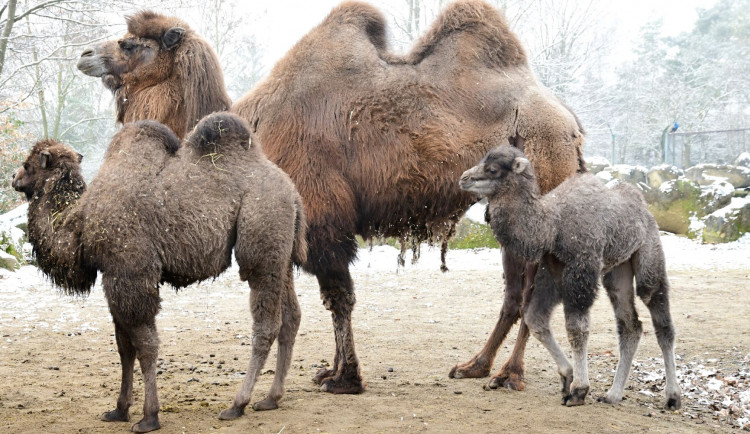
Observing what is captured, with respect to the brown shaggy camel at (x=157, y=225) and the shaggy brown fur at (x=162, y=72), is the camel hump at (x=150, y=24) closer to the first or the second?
the shaggy brown fur at (x=162, y=72)

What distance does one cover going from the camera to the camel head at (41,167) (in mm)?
3908

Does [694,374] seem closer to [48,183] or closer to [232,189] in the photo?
[232,189]

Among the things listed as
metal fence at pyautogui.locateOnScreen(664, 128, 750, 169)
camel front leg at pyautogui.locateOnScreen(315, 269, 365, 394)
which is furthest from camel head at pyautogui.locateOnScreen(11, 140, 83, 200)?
metal fence at pyautogui.locateOnScreen(664, 128, 750, 169)

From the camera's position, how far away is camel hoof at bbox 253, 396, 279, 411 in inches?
165

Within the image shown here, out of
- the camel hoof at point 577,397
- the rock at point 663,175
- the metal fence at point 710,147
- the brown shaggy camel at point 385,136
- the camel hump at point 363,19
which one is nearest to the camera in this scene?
the camel hoof at point 577,397

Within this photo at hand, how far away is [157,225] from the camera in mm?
3740

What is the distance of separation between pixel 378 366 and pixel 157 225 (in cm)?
256

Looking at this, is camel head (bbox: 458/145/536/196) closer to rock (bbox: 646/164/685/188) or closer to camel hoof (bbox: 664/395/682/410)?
camel hoof (bbox: 664/395/682/410)

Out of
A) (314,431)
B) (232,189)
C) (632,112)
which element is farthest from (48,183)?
(632,112)

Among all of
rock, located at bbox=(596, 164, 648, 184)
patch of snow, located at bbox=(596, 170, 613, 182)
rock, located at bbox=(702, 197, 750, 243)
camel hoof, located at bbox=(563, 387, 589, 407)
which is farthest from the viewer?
rock, located at bbox=(596, 164, 648, 184)

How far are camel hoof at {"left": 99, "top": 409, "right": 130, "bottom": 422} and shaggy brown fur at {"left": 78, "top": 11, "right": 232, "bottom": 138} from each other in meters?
2.01

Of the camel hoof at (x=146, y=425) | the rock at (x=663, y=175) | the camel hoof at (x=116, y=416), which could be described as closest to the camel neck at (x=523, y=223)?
the camel hoof at (x=146, y=425)

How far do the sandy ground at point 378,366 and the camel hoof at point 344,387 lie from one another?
112 mm

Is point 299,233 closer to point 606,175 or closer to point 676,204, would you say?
point 676,204
